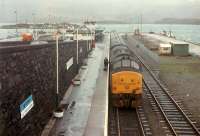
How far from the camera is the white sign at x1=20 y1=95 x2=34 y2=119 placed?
14.6 meters

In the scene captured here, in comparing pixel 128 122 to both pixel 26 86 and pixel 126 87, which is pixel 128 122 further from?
pixel 26 86

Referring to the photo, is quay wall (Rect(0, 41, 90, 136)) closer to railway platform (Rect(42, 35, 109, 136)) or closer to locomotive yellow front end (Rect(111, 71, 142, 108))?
railway platform (Rect(42, 35, 109, 136))

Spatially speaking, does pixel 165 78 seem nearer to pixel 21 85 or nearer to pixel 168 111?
pixel 168 111

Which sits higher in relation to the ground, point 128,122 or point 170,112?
point 170,112

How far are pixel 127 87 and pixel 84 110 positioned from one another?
333cm

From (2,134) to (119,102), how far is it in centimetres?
1244

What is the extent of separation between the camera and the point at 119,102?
78.2 ft

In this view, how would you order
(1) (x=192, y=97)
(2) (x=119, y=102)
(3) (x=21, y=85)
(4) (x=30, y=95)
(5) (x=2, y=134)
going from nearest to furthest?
(5) (x=2, y=134) → (3) (x=21, y=85) → (4) (x=30, y=95) → (2) (x=119, y=102) → (1) (x=192, y=97)

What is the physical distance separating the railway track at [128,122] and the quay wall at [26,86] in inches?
153

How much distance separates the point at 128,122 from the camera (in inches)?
865

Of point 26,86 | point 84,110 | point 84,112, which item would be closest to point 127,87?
point 84,110

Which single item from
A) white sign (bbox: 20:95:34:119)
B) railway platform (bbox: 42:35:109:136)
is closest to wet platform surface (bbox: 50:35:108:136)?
railway platform (bbox: 42:35:109:136)

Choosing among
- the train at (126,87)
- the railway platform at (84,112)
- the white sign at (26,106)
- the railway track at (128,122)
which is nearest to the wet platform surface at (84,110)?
the railway platform at (84,112)

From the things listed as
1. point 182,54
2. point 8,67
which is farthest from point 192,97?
point 182,54
